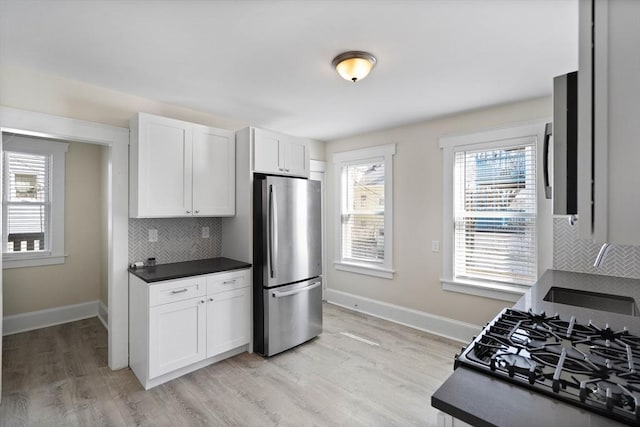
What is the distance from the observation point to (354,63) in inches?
86.3

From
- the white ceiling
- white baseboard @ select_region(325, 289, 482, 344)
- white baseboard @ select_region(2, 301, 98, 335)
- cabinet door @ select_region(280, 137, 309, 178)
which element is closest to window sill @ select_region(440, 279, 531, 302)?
white baseboard @ select_region(325, 289, 482, 344)

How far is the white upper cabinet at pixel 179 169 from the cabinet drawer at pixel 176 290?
0.65 metres

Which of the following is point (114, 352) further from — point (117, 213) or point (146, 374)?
point (117, 213)

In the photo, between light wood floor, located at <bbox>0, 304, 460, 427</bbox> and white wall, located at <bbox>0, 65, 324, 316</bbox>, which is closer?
light wood floor, located at <bbox>0, 304, 460, 427</bbox>

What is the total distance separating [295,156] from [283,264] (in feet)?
4.16

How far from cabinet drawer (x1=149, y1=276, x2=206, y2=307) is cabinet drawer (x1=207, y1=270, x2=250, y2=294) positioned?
0.08m

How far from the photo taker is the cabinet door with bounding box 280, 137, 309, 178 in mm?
3541

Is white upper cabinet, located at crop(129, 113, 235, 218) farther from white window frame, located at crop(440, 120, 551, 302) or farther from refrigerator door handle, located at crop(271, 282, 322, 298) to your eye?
white window frame, located at crop(440, 120, 551, 302)

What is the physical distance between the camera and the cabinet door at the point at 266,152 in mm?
3260

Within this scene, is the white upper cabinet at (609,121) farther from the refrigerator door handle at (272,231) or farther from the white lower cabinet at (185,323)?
the white lower cabinet at (185,323)

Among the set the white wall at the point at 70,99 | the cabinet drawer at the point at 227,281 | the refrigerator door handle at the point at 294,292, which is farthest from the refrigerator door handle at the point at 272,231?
the white wall at the point at 70,99

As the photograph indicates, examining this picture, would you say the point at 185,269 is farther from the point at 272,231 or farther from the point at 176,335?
the point at 272,231

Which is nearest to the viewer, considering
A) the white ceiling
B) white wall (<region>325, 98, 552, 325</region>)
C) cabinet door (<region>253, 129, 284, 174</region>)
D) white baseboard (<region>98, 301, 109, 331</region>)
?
the white ceiling

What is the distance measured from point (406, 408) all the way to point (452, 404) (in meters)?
1.73
